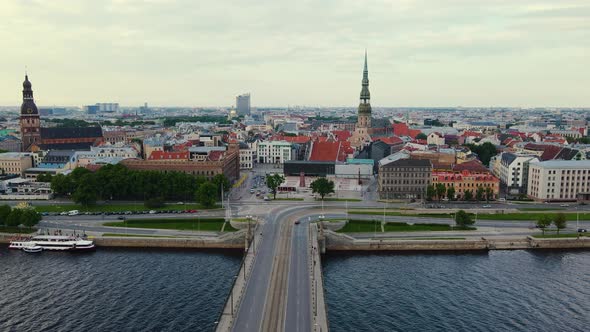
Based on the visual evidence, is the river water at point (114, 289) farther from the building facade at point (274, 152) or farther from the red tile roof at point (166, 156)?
the building facade at point (274, 152)

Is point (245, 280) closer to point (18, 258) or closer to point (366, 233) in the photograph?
point (366, 233)

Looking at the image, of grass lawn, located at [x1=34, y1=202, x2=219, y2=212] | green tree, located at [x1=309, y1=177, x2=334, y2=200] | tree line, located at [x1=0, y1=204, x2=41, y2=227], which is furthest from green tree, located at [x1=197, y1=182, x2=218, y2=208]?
tree line, located at [x1=0, y1=204, x2=41, y2=227]

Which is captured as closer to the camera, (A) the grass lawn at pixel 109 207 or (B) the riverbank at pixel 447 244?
(B) the riverbank at pixel 447 244

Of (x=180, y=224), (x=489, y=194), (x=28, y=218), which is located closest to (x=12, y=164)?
(x=28, y=218)

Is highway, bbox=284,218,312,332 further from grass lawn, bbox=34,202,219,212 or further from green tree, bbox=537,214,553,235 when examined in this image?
green tree, bbox=537,214,553,235

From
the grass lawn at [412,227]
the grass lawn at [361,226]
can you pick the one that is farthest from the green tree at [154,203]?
the grass lawn at [412,227]

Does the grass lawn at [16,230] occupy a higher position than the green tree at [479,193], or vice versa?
the green tree at [479,193]

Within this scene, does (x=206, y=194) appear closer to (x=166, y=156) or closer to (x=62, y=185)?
(x=62, y=185)
